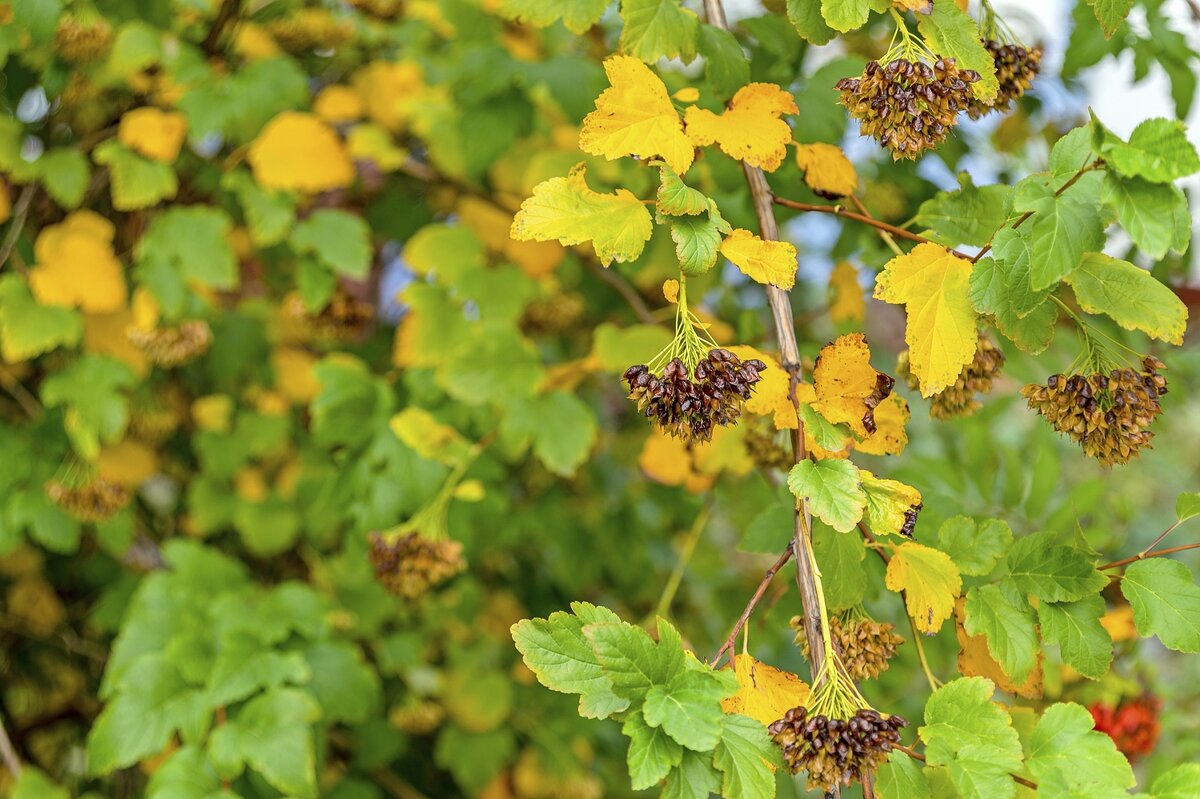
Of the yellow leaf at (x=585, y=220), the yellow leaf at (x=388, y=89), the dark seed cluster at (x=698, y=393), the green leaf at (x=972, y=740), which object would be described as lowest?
the yellow leaf at (x=388, y=89)

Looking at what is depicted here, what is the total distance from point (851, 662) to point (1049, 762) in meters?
0.13

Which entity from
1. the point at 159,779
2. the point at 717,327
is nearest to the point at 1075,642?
the point at 717,327

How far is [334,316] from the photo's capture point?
4.97 feet

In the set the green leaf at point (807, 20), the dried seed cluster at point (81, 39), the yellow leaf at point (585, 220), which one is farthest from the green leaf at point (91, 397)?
the green leaf at point (807, 20)

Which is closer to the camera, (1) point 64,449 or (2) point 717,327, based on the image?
(2) point 717,327

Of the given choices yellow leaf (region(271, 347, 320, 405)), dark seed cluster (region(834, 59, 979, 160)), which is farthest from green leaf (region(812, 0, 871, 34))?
yellow leaf (region(271, 347, 320, 405))

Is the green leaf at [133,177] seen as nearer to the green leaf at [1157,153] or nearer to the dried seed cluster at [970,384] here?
the dried seed cluster at [970,384]

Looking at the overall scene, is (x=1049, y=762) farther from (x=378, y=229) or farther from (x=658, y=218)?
(x=378, y=229)

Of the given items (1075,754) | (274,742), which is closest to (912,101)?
(1075,754)

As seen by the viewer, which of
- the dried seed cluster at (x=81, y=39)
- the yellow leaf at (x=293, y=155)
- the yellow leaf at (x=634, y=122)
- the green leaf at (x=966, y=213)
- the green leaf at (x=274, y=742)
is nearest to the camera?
the yellow leaf at (x=634, y=122)

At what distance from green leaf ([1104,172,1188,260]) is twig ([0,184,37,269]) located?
129 cm

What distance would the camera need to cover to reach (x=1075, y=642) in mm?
693

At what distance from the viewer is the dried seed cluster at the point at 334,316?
1508 millimetres

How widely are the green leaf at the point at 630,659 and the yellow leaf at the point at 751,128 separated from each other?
32 centimetres
